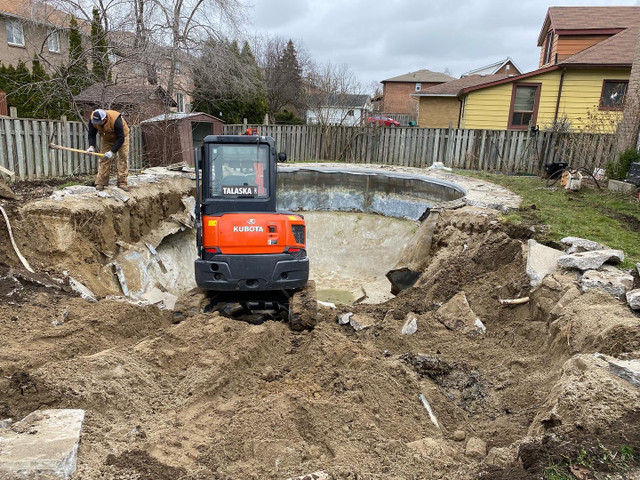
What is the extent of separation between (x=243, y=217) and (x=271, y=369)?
2.15m

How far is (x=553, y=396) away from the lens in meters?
3.46

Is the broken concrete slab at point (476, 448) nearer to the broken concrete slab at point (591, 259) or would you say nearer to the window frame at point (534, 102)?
the broken concrete slab at point (591, 259)

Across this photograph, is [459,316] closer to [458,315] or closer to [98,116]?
[458,315]

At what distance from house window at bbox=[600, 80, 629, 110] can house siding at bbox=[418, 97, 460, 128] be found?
7.98 metres

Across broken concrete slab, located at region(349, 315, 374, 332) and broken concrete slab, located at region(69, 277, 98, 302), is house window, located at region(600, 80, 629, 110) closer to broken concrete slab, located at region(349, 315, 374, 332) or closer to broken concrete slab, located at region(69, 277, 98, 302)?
broken concrete slab, located at region(349, 315, 374, 332)

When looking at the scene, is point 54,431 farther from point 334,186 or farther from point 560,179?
point 560,179

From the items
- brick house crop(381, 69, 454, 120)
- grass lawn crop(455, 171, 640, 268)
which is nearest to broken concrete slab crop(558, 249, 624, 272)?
grass lawn crop(455, 171, 640, 268)

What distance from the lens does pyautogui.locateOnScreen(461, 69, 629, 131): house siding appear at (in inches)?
695

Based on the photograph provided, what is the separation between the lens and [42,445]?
272 cm

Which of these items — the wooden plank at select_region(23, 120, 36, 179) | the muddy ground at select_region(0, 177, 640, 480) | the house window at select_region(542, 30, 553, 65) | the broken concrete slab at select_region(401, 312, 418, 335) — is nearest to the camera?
the muddy ground at select_region(0, 177, 640, 480)

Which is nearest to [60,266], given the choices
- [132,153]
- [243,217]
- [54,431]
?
[243,217]

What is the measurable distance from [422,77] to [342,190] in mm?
45372

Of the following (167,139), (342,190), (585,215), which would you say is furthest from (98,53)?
(585,215)

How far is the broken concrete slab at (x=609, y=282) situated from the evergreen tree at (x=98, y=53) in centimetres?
1132
